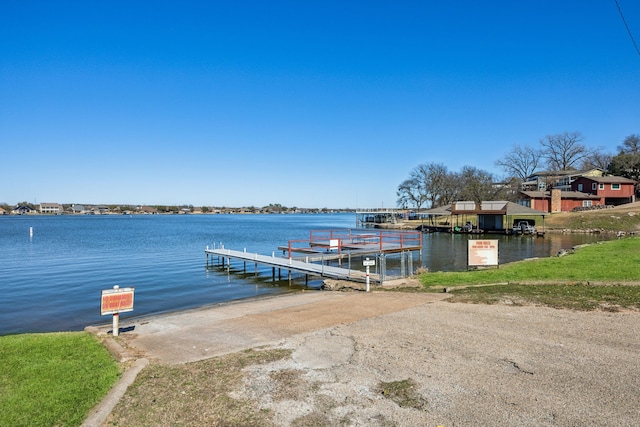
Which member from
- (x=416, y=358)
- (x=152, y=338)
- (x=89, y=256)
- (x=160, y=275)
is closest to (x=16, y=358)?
(x=152, y=338)

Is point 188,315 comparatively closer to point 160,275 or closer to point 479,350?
point 479,350

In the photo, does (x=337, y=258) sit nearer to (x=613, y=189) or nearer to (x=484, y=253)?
(x=484, y=253)

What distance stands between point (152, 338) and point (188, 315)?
294cm

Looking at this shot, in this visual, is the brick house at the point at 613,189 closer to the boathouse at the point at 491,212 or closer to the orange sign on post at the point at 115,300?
the boathouse at the point at 491,212

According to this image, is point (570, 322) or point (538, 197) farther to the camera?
point (538, 197)

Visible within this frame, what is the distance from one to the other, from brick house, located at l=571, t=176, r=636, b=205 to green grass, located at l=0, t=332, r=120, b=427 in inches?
3158

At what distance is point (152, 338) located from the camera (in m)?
9.36

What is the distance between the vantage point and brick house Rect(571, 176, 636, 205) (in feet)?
230

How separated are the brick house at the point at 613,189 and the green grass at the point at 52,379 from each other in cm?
8022

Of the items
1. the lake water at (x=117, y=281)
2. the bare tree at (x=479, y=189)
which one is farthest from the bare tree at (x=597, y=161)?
the lake water at (x=117, y=281)

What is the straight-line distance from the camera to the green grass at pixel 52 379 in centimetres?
521

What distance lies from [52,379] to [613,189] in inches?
3308

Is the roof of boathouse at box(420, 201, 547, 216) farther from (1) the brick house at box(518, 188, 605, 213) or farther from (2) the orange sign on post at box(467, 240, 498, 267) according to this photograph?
(2) the orange sign on post at box(467, 240, 498, 267)

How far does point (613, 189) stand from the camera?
70625 millimetres
